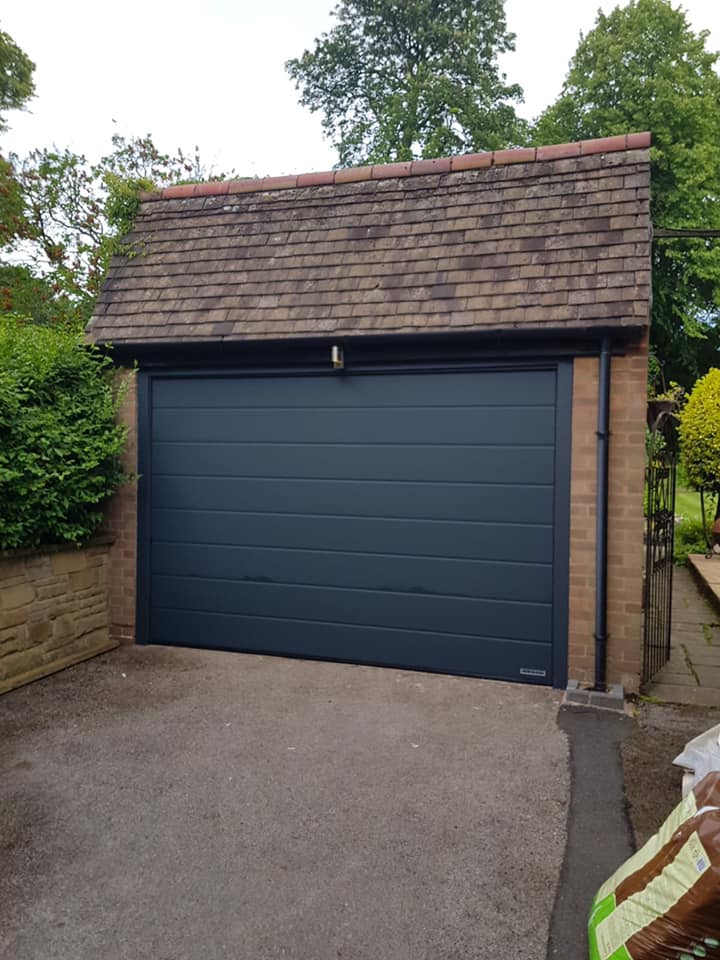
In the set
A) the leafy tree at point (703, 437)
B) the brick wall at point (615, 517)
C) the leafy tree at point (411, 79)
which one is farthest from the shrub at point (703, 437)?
the leafy tree at point (411, 79)

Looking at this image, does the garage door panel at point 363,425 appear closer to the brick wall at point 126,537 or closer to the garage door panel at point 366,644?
the brick wall at point 126,537

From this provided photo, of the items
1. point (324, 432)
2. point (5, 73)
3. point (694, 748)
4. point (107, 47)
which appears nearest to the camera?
point (694, 748)

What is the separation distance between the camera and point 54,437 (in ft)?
18.3

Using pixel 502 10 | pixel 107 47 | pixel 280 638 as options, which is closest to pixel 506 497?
pixel 280 638

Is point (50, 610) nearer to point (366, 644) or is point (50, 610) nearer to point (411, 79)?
point (366, 644)

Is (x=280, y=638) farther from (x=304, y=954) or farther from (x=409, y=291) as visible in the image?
(x=304, y=954)

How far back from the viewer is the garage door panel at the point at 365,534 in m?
5.56

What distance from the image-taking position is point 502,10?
24.1 metres

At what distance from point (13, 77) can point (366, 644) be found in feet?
55.6

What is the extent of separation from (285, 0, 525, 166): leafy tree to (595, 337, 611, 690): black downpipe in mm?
17914

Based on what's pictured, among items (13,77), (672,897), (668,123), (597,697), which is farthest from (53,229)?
(668,123)

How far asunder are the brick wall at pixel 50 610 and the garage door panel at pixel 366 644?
0.62 m

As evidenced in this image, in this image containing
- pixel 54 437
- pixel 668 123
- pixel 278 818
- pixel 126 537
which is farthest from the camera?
pixel 668 123

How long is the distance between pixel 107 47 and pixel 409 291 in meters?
11.0
